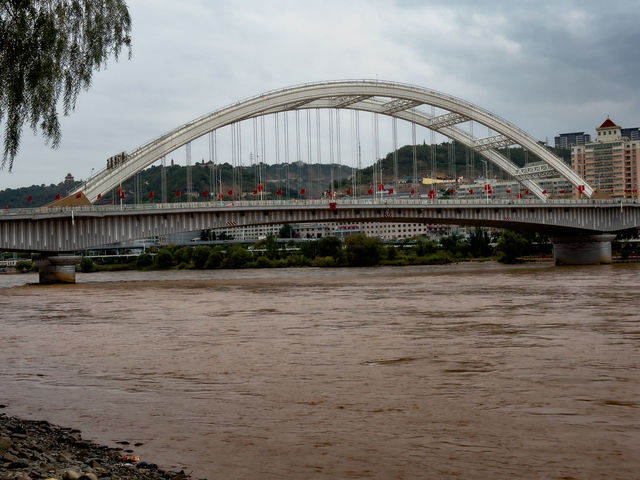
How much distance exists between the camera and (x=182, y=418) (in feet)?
26.8

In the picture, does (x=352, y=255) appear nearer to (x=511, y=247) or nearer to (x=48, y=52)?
(x=511, y=247)

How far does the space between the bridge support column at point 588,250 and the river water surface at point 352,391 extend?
42624 mm

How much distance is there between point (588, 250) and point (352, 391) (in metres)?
56.8

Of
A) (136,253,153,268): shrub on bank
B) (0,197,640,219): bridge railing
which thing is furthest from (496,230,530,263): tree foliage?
(136,253,153,268): shrub on bank

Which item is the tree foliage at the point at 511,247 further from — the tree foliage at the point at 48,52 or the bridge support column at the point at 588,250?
the tree foliage at the point at 48,52

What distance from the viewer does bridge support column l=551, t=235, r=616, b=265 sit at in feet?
200

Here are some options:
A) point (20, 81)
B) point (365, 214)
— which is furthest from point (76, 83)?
point (365, 214)

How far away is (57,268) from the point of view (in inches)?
1745

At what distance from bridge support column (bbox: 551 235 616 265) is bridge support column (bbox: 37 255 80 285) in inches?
1654

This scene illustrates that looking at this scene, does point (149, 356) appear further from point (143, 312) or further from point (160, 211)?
point (160, 211)

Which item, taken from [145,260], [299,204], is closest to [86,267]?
[145,260]

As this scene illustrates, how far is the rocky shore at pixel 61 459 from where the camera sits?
5.49 meters

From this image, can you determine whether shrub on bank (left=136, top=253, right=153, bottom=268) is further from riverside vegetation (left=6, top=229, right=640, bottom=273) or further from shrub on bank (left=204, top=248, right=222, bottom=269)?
shrub on bank (left=204, top=248, right=222, bottom=269)

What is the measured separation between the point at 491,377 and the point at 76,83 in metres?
7.93
